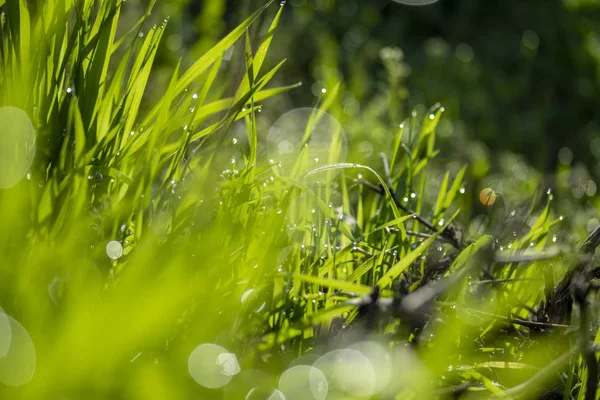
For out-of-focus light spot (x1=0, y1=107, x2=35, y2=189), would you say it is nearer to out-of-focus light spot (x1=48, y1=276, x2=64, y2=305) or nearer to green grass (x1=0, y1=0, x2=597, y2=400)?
green grass (x1=0, y1=0, x2=597, y2=400)

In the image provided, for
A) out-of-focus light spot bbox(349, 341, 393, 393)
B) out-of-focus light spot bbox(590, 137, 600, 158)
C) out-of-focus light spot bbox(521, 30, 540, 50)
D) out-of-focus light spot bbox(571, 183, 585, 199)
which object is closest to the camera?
out-of-focus light spot bbox(349, 341, 393, 393)

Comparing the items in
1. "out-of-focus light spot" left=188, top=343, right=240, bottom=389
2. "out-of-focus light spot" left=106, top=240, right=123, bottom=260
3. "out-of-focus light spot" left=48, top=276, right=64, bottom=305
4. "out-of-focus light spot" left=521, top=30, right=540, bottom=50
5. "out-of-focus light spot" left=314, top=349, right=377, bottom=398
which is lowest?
"out-of-focus light spot" left=521, top=30, right=540, bottom=50

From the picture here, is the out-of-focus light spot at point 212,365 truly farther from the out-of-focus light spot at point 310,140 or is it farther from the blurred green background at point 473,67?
the blurred green background at point 473,67

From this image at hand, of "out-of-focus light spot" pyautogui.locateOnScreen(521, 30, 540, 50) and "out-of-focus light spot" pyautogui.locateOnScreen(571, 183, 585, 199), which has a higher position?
"out-of-focus light spot" pyautogui.locateOnScreen(571, 183, 585, 199)

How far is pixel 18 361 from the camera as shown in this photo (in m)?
0.47

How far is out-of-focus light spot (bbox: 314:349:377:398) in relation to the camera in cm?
56

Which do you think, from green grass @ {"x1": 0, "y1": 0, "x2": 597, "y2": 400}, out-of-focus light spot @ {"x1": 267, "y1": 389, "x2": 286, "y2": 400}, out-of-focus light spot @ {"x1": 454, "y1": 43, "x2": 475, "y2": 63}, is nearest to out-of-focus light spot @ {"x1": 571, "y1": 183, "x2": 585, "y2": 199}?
green grass @ {"x1": 0, "y1": 0, "x2": 597, "y2": 400}

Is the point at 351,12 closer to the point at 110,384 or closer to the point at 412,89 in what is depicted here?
the point at 412,89

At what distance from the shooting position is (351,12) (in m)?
5.11

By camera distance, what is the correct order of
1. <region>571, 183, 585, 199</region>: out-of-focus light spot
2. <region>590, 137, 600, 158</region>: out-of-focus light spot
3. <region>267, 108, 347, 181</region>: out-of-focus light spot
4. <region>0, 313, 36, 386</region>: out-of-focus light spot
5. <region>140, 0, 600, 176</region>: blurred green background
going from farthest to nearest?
<region>140, 0, 600, 176</region>: blurred green background → <region>590, 137, 600, 158</region>: out-of-focus light spot → <region>571, 183, 585, 199</region>: out-of-focus light spot → <region>267, 108, 347, 181</region>: out-of-focus light spot → <region>0, 313, 36, 386</region>: out-of-focus light spot

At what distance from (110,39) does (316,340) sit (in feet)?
1.37

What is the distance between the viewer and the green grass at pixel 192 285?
50cm

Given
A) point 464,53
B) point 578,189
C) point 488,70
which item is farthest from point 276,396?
point 464,53

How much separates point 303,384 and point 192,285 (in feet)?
0.41
